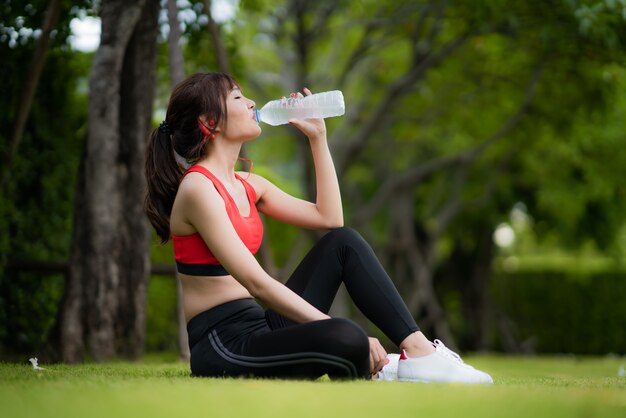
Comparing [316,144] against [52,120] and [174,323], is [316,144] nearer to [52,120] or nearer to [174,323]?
[52,120]

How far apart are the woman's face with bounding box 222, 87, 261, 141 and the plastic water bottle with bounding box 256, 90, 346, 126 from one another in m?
0.31

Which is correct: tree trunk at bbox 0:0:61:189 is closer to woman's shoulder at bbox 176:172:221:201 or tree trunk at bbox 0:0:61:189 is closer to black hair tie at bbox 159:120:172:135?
black hair tie at bbox 159:120:172:135

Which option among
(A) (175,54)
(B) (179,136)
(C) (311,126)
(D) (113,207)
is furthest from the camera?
(A) (175,54)

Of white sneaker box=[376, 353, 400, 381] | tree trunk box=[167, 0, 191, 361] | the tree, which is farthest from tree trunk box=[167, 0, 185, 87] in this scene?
the tree

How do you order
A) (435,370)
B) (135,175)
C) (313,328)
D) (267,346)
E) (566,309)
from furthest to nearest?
(566,309), (135,175), (435,370), (267,346), (313,328)

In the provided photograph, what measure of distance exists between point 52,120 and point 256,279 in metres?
4.32

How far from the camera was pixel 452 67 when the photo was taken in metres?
13.8

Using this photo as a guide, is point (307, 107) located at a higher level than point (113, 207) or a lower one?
higher

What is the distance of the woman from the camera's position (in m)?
3.90

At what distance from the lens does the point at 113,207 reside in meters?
6.64

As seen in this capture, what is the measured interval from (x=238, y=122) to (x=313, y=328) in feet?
3.77

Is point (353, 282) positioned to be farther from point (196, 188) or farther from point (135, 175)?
point (135, 175)

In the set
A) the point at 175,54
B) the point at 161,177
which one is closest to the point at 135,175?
the point at 175,54

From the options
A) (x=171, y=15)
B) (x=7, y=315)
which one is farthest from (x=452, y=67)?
(x=7, y=315)
